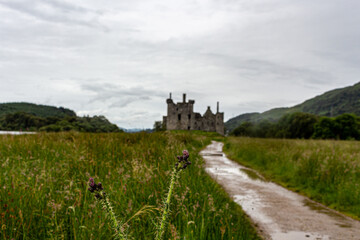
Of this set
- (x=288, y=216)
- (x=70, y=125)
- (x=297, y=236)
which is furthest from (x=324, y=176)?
(x=70, y=125)

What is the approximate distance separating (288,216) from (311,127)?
81.2 m

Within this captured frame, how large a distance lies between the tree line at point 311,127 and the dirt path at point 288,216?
144ft

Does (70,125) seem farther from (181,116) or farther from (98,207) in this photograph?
(181,116)

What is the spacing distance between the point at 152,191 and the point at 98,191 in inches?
126

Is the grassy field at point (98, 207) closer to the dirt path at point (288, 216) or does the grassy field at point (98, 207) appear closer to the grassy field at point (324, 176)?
the dirt path at point (288, 216)

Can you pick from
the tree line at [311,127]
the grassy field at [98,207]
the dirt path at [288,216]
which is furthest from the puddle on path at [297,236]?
the tree line at [311,127]

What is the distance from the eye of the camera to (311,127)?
7794 cm

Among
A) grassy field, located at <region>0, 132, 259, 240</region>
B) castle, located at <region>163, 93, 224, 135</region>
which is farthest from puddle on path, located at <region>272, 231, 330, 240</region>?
castle, located at <region>163, 93, 224, 135</region>

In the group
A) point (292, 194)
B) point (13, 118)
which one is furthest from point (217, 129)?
point (292, 194)

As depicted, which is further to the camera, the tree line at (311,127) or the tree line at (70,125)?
the tree line at (311,127)

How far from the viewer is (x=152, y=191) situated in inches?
175

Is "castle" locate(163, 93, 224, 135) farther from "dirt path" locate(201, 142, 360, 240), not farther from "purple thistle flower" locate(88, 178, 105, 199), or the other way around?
"purple thistle flower" locate(88, 178, 105, 199)

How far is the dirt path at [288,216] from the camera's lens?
516cm

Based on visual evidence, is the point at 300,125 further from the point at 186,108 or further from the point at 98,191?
the point at 98,191
